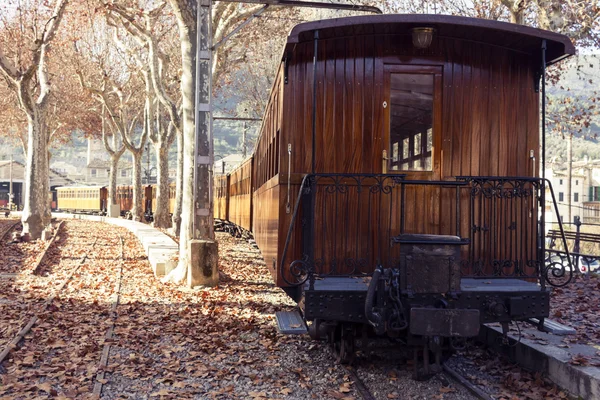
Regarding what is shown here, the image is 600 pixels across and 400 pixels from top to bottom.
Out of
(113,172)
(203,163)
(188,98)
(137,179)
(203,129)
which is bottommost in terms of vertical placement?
(203,163)

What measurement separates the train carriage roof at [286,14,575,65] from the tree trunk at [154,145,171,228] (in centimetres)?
2030

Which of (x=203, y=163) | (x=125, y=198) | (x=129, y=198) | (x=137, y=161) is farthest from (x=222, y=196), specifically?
(x=125, y=198)

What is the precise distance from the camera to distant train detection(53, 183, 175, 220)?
4175 cm

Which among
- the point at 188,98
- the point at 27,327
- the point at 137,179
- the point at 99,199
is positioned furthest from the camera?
the point at 99,199

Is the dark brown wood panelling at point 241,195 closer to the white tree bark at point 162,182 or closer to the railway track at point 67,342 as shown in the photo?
the white tree bark at point 162,182

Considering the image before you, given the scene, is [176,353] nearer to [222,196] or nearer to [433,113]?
[433,113]

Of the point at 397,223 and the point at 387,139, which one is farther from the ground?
the point at 387,139

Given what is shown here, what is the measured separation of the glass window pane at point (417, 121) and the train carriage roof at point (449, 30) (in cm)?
49

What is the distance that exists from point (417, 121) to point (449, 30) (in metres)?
0.93

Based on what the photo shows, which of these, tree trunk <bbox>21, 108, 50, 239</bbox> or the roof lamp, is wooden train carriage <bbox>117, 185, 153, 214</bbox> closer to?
tree trunk <bbox>21, 108, 50, 239</bbox>

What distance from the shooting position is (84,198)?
5162cm

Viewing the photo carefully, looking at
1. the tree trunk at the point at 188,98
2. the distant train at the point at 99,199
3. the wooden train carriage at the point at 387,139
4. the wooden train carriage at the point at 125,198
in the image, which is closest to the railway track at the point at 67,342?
the tree trunk at the point at 188,98

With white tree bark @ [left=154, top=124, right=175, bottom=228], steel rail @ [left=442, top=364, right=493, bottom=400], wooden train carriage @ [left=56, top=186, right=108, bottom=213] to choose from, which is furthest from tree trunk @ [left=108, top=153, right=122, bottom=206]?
steel rail @ [left=442, top=364, right=493, bottom=400]

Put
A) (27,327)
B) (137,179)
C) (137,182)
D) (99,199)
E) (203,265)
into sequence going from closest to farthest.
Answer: (27,327) → (203,265) → (137,179) → (137,182) → (99,199)
